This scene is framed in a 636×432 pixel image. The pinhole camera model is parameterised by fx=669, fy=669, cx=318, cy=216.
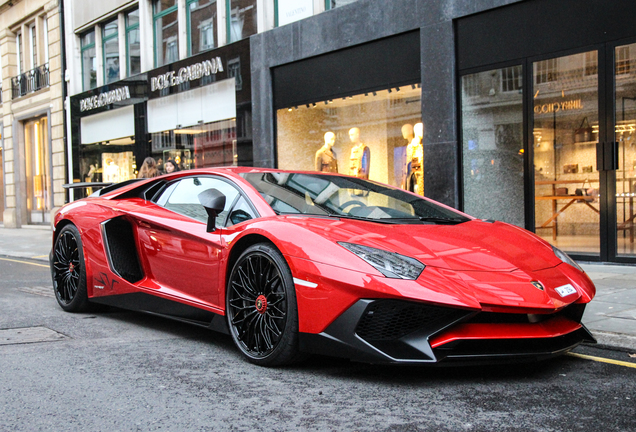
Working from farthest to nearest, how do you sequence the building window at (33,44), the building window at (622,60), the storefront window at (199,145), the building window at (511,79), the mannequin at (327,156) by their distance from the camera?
1. the building window at (33,44)
2. the storefront window at (199,145)
3. the mannequin at (327,156)
4. the building window at (511,79)
5. the building window at (622,60)

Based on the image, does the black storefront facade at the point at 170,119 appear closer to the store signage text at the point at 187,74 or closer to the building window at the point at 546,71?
the store signage text at the point at 187,74

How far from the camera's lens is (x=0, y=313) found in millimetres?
6113

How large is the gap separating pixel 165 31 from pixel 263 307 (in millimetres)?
16166

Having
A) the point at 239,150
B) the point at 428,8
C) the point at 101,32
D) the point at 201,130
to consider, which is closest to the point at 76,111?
the point at 101,32

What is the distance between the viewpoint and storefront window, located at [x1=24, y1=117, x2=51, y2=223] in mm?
24828

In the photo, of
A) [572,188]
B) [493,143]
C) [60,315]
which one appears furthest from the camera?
[493,143]

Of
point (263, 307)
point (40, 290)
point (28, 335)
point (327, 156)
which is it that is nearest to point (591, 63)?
point (327, 156)

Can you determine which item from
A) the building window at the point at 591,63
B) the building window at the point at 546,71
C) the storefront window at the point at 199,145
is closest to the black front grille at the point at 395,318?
the building window at the point at 591,63

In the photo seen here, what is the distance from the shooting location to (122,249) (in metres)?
5.45

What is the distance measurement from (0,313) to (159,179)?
6.68 ft

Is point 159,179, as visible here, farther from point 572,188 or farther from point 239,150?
point 239,150

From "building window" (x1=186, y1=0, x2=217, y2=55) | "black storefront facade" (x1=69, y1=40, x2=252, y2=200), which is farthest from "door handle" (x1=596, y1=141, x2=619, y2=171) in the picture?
"building window" (x1=186, y1=0, x2=217, y2=55)

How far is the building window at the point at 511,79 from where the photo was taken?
1007 cm

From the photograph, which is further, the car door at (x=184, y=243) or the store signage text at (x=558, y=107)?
the store signage text at (x=558, y=107)
